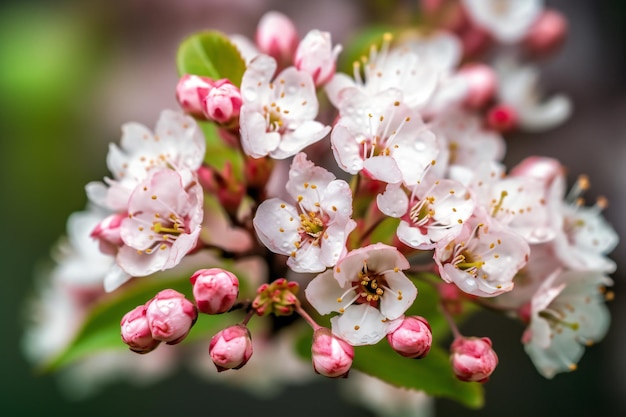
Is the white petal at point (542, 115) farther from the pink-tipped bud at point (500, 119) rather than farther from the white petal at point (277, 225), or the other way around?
the white petal at point (277, 225)

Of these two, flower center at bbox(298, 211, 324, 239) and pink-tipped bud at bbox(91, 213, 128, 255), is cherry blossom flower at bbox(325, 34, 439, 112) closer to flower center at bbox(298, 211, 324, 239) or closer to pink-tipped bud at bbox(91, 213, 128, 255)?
flower center at bbox(298, 211, 324, 239)

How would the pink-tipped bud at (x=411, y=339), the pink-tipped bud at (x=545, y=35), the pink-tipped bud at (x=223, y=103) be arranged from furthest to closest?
the pink-tipped bud at (x=545, y=35)
the pink-tipped bud at (x=223, y=103)
the pink-tipped bud at (x=411, y=339)

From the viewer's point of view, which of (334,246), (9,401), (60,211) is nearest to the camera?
(334,246)

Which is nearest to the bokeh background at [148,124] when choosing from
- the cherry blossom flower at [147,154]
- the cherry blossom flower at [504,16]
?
the cherry blossom flower at [504,16]

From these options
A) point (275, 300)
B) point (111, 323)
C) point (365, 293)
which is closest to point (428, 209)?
point (365, 293)

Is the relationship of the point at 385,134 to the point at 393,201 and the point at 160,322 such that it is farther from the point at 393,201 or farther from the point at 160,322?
the point at 160,322

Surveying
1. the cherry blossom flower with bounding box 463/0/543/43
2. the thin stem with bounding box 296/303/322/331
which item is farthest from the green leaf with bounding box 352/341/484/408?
the cherry blossom flower with bounding box 463/0/543/43

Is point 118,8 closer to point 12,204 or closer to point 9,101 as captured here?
point 9,101

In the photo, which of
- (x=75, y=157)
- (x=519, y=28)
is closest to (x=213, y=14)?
(x=75, y=157)
